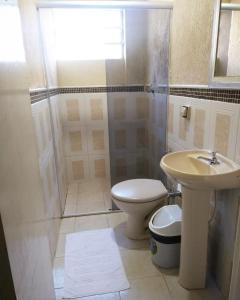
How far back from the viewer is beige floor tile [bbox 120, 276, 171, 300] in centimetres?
142

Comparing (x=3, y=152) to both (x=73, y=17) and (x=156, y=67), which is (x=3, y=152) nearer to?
(x=156, y=67)

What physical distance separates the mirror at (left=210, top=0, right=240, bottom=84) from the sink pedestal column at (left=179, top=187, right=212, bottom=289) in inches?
25.6

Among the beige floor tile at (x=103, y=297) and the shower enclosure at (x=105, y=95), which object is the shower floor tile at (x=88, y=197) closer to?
the shower enclosure at (x=105, y=95)

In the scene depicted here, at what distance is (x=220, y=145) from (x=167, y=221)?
66 centimetres

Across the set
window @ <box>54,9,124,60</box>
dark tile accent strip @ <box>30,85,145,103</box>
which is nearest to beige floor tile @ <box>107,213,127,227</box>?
dark tile accent strip @ <box>30,85,145,103</box>

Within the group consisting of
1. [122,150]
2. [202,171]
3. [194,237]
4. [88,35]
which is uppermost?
[88,35]

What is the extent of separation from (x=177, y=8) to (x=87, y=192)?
6.84 ft

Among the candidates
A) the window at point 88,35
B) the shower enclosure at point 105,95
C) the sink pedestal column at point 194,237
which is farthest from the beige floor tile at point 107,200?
the window at point 88,35

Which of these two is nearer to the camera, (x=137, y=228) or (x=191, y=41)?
(x=191, y=41)

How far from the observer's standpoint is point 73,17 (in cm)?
255

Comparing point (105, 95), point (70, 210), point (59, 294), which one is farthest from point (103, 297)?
point (105, 95)

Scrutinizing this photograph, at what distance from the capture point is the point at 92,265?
1688mm

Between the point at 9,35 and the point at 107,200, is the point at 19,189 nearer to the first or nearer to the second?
the point at 9,35

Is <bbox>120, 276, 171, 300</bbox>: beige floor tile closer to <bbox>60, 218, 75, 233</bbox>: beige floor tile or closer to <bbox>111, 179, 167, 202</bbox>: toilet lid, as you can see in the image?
<bbox>111, 179, 167, 202</bbox>: toilet lid
